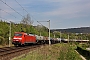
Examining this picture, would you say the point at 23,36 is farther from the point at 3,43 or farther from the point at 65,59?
the point at 65,59

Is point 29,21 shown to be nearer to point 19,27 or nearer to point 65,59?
point 19,27

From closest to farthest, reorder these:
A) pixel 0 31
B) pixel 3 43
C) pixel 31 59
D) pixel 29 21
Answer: pixel 31 59 < pixel 0 31 < pixel 3 43 < pixel 29 21

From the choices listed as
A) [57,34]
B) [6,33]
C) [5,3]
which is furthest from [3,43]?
[57,34]

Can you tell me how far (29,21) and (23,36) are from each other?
43670 mm

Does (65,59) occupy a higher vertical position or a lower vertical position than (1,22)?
lower

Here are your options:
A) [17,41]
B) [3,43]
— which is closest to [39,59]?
[17,41]

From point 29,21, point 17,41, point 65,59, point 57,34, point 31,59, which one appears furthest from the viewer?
point 57,34

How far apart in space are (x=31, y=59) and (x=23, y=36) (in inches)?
1065

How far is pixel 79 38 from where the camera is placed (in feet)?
546

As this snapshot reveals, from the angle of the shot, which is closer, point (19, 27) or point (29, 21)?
point (19, 27)

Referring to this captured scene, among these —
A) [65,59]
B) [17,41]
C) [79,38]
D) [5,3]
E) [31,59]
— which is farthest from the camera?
[79,38]

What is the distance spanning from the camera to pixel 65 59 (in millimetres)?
19266

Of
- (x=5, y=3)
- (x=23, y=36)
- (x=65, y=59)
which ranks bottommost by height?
(x=65, y=59)

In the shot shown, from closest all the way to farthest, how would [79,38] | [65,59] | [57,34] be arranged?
[65,59]
[57,34]
[79,38]
